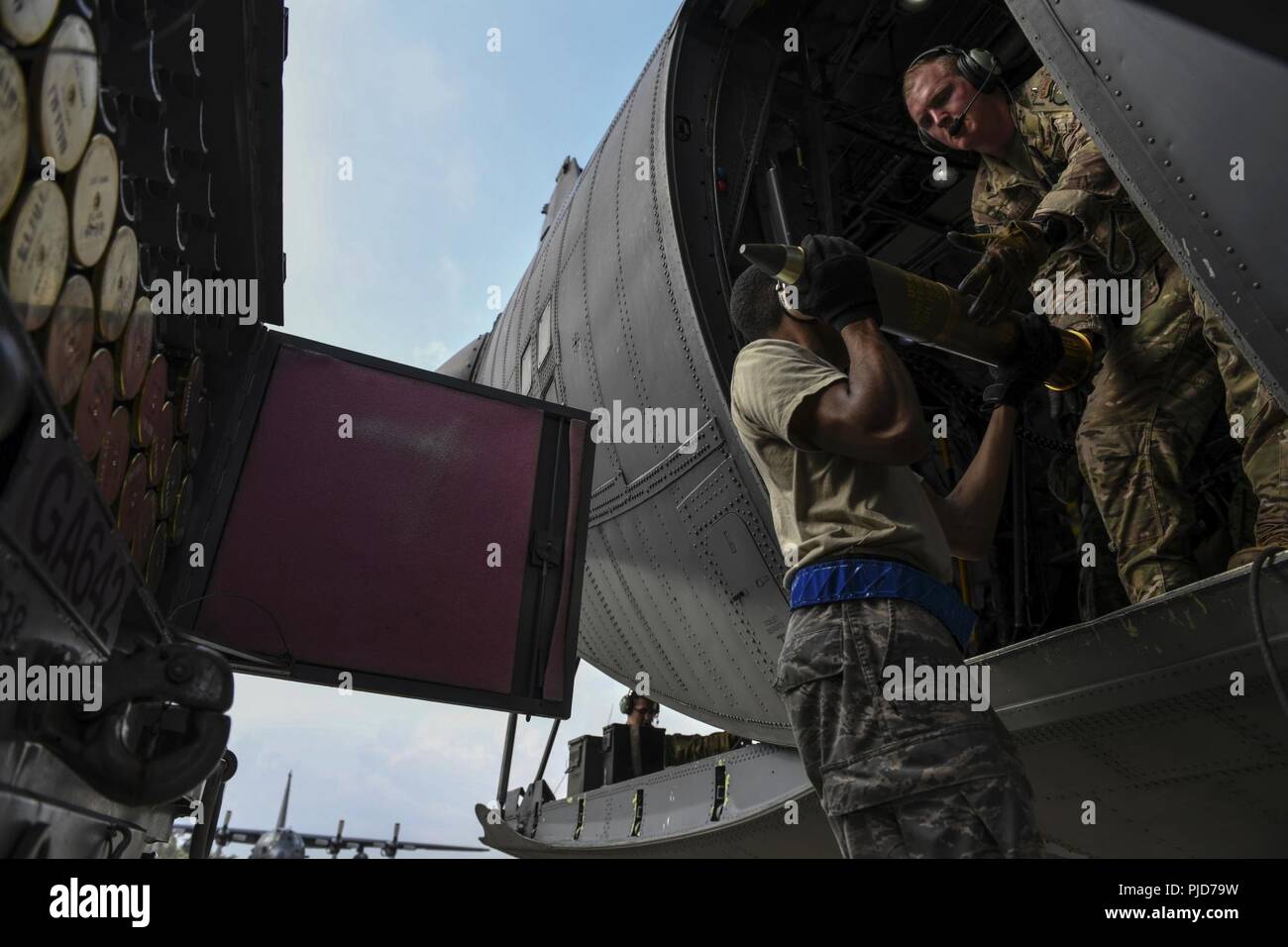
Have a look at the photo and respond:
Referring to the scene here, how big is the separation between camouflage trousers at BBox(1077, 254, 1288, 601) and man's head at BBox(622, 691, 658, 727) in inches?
232

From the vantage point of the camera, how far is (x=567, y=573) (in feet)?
11.4

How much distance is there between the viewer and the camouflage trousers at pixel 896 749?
145 cm

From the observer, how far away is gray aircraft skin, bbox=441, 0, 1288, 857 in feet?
6.59

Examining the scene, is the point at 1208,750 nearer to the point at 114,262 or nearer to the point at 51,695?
the point at 51,695

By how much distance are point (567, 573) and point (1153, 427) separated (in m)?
2.16

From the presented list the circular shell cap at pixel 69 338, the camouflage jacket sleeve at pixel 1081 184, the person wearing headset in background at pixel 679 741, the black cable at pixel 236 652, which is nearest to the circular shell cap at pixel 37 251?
the circular shell cap at pixel 69 338

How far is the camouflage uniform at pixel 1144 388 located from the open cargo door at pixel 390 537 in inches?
76.7

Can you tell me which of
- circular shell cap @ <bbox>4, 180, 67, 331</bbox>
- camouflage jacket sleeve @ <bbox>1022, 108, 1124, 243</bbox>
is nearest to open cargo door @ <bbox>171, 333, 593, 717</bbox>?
circular shell cap @ <bbox>4, 180, 67, 331</bbox>

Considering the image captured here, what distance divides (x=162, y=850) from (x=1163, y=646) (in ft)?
10.6

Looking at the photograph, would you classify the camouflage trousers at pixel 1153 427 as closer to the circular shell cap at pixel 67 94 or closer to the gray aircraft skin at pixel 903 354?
the gray aircraft skin at pixel 903 354

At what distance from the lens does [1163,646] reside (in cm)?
230

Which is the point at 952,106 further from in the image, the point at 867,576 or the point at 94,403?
the point at 94,403
